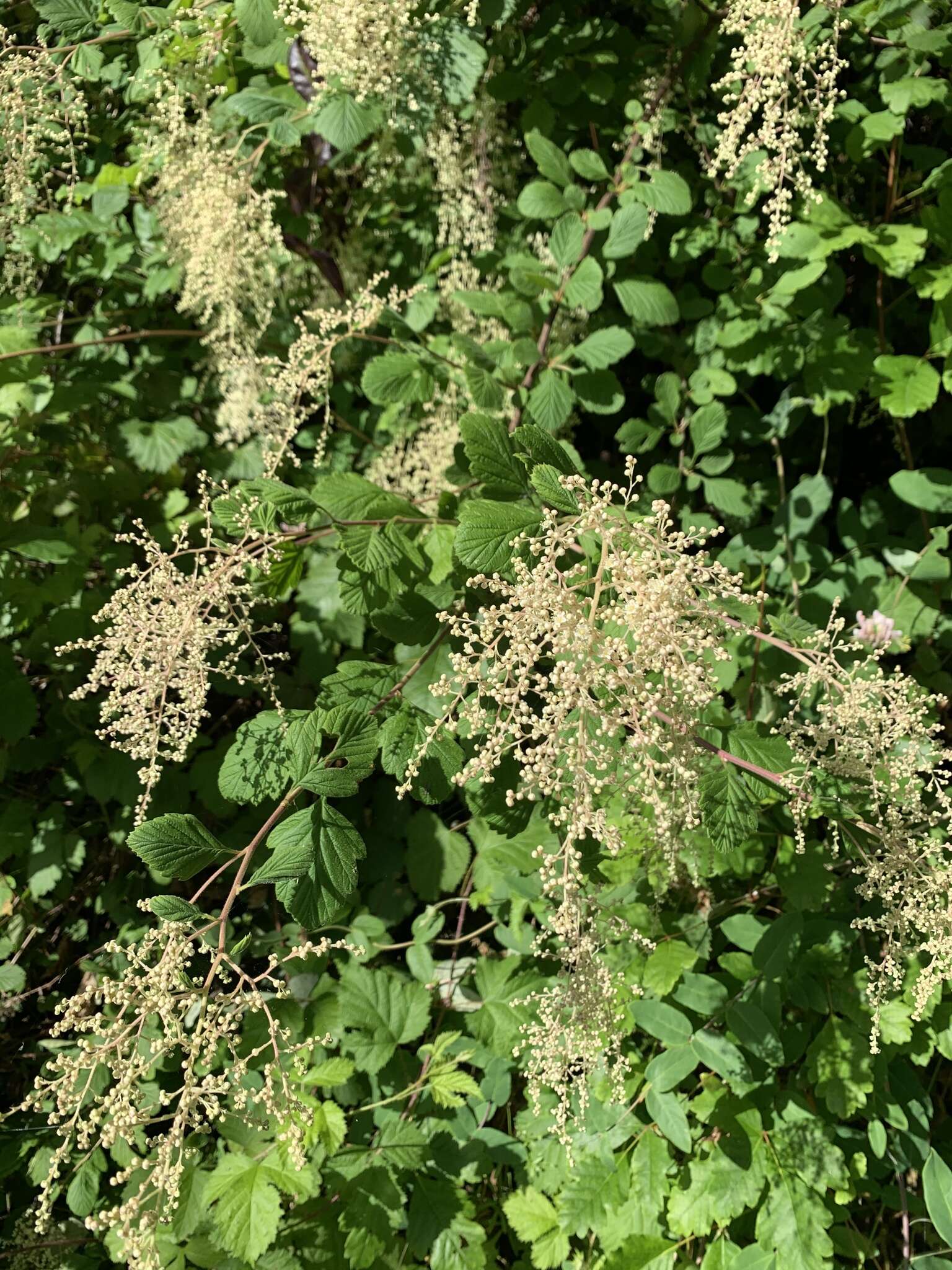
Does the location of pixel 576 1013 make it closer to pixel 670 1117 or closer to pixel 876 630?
pixel 670 1117

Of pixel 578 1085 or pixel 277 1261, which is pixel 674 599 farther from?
pixel 277 1261

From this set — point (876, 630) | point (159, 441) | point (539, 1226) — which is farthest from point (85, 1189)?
point (876, 630)

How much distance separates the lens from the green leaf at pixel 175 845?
4.01 feet

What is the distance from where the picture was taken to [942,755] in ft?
4.19

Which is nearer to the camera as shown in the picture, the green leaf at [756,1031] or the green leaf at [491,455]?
the green leaf at [491,455]

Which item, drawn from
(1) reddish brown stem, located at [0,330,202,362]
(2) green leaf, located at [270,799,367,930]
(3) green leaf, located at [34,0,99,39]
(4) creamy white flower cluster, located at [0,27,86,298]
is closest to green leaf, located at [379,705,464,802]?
(2) green leaf, located at [270,799,367,930]

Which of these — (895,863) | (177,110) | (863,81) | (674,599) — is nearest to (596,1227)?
(895,863)

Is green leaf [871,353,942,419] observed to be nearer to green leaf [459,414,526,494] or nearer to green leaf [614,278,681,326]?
green leaf [614,278,681,326]

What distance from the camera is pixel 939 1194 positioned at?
1.57 m

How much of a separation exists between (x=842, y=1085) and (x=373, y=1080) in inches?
39.8

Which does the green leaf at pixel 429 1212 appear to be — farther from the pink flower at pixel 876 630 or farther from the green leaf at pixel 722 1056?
the pink flower at pixel 876 630

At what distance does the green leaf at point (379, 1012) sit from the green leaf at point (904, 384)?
176cm

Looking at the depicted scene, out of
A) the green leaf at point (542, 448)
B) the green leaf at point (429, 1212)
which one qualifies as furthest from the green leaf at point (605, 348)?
the green leaf at point (429, 1212)

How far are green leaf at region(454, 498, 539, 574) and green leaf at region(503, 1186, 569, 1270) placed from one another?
1463 mm
